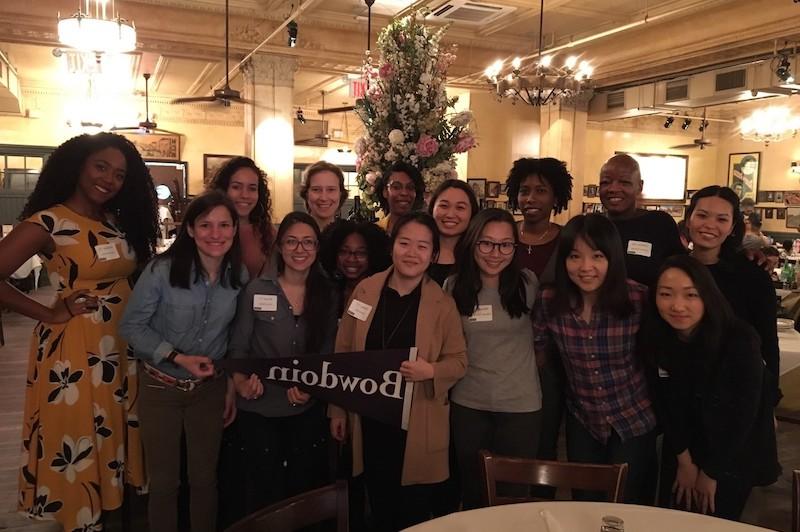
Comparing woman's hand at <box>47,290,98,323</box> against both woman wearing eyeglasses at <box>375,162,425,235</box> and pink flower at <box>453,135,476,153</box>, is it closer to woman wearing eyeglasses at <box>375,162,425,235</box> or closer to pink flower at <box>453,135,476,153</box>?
woman wearing eyeglasses at <box>375,162,425,235</box>

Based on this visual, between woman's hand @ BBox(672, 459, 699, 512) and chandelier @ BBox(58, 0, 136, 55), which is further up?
chandelier @ BBox(58, 0, 136, 55)

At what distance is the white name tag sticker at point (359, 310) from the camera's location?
2.30m

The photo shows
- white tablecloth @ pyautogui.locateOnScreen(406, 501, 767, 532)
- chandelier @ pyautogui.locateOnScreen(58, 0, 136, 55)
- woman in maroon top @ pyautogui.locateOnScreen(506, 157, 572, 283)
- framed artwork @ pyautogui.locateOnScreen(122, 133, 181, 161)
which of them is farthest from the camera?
framed artwork @ pyautogui.locateOnScreen(122, 133, 181, 161)

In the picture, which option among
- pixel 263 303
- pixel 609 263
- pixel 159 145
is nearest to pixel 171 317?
pixel 263 303

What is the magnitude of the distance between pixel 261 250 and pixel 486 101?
26.8 feet

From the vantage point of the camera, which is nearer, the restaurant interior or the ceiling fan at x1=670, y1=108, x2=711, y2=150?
the restaurant interior

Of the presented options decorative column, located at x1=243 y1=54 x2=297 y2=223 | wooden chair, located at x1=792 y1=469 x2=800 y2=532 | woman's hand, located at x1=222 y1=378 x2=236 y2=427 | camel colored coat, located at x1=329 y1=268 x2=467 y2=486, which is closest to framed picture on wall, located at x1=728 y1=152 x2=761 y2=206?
decorative column, located at x1=243 y1=54 x2=297 y2=223

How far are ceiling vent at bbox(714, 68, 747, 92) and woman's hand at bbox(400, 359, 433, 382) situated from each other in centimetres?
839

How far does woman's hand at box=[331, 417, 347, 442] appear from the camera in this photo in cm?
237

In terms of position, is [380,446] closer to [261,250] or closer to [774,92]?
[261,250]

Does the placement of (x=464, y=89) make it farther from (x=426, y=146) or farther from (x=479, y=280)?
(x=479, y=280)

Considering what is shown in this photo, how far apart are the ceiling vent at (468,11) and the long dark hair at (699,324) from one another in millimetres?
6097

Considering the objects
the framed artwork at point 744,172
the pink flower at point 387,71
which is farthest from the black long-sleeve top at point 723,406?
the framed artwork at point 744,172

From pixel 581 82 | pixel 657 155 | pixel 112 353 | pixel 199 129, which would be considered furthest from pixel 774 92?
pixel 199 129
